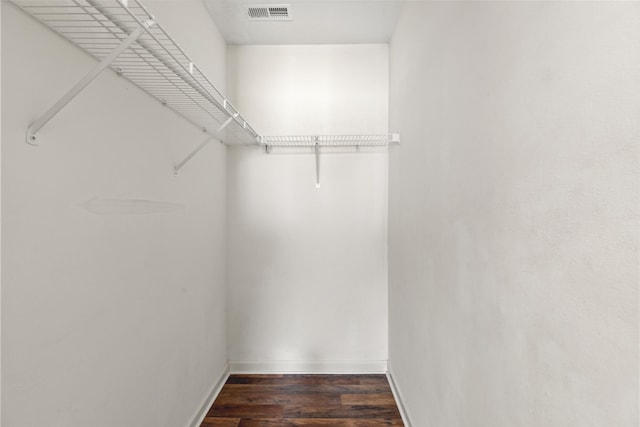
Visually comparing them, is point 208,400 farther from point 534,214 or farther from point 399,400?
point 534,214

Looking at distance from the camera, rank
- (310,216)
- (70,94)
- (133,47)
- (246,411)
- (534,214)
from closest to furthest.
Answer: (534,214)
(70,94)
(133,47)
(246,411)
(310,216)

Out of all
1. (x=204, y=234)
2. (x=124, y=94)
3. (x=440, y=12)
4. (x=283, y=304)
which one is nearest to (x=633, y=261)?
(x=440, y=12)

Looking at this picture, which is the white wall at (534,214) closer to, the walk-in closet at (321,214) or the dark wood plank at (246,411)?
the walk-in closet at (321,214)

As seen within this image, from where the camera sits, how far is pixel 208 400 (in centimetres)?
209

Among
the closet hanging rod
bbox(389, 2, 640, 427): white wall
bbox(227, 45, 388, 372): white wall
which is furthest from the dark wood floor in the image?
the closet hanging rod

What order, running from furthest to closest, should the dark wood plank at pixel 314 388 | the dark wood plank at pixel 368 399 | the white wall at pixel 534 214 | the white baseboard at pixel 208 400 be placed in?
the dark wood plank at pixel 314 388
the dark wood plank at pixel 368 399
the white baseboard at pixel 208 400
the white wall at pixel 534 214

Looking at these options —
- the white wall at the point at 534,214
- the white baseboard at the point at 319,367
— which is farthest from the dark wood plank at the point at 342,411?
the white wall at the point at 534,214

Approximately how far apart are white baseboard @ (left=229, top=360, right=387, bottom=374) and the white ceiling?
99.6 inches

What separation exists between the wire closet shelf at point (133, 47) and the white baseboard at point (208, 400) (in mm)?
1730

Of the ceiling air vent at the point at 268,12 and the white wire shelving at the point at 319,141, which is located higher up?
the ceiling air vent at the point at 268,12

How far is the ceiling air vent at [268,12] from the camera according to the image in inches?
80.0

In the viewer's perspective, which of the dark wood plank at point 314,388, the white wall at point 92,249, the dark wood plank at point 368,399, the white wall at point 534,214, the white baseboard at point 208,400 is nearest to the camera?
the white wall at point 534,214

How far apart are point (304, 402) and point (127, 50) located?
218 centimetres

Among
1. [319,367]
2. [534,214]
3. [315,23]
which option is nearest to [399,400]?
[319,367]
